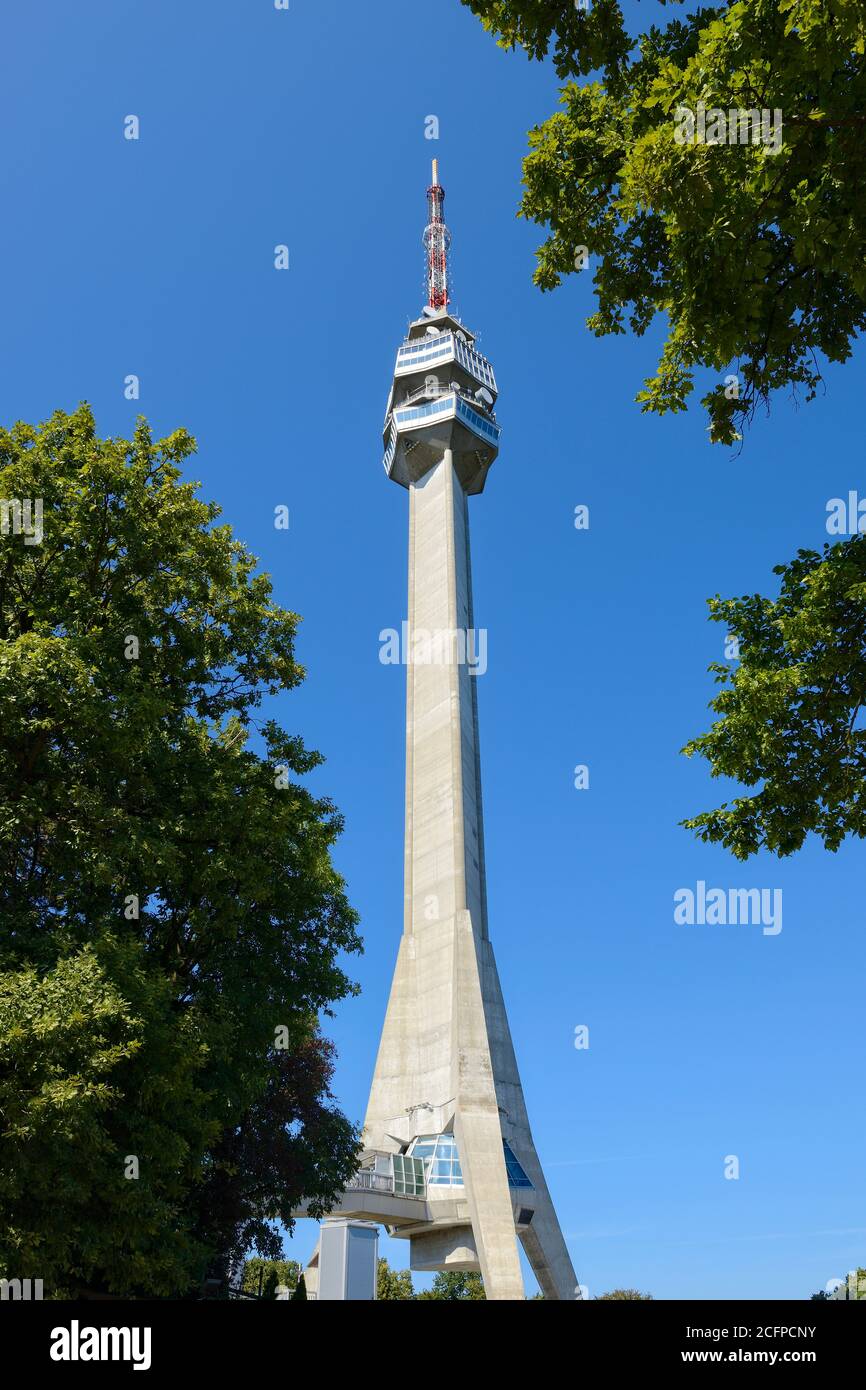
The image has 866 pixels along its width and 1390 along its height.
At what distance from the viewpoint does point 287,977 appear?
20047mm

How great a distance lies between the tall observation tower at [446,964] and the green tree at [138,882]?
28.1 m

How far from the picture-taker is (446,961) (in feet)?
182

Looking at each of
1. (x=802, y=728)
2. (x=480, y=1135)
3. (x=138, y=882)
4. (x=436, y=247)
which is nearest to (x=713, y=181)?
(x=802, y=728)

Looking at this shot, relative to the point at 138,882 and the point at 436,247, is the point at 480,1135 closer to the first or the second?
the point at 138,882

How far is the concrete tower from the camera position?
160ft

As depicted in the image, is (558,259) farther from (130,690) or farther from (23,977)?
(23,977)

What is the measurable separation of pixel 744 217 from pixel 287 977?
15.8 meters

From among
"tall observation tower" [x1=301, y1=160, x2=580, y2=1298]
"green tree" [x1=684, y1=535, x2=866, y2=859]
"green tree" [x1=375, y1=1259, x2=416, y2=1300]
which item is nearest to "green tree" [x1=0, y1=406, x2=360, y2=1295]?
"green tree" [x1=684, y1=535, x2=866, y2=859]

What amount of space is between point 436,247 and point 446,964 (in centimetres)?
5741

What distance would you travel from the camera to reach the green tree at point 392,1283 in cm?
7809

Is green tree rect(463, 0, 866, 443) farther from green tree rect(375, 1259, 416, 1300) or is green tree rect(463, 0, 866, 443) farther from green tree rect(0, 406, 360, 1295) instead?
green tree rect(375, 1259, 416, 1300)

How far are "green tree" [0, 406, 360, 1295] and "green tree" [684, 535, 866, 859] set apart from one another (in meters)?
8.39

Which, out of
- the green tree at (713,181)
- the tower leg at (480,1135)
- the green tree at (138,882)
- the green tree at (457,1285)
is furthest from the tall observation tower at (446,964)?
the green tree at (713,181)

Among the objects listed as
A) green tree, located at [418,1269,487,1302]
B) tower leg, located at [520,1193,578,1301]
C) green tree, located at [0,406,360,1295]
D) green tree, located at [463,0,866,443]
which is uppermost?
green tree, located at [463,0,866,443]
